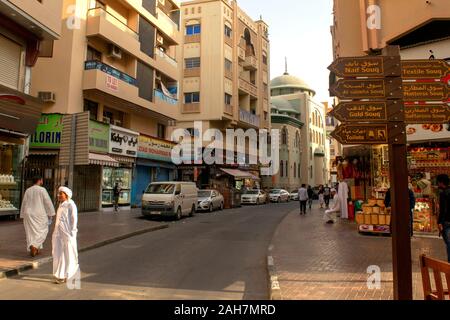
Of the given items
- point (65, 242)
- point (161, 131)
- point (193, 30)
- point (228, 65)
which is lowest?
point (65, 242)

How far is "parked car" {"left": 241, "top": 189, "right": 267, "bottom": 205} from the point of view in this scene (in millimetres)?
35906

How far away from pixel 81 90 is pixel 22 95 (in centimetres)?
590

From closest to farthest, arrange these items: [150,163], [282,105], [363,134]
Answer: [363,134], [150,163], [282,105]

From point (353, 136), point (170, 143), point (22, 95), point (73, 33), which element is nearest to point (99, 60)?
point (73, 33)

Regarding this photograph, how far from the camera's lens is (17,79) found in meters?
16.5

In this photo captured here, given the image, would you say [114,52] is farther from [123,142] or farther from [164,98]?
[164,98]

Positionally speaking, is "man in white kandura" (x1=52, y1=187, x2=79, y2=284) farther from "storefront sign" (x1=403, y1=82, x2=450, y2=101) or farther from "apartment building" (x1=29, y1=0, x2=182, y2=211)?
"apartment building" (x1=29, y1=0, x2=182, y2=211)

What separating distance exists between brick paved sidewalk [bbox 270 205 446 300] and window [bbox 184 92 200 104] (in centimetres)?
2618

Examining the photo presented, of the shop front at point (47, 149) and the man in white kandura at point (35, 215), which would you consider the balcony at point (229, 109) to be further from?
the man in white kandura at point (35, 215)

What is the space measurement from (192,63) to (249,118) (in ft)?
29.2

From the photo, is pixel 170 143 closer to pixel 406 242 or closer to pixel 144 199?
pixel 144 199

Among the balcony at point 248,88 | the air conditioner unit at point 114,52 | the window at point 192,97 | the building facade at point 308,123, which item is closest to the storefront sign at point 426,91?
the air conditioner unit at point 114,52

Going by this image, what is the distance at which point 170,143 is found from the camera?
100ft

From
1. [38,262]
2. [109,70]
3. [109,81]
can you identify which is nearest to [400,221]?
[38,262]
